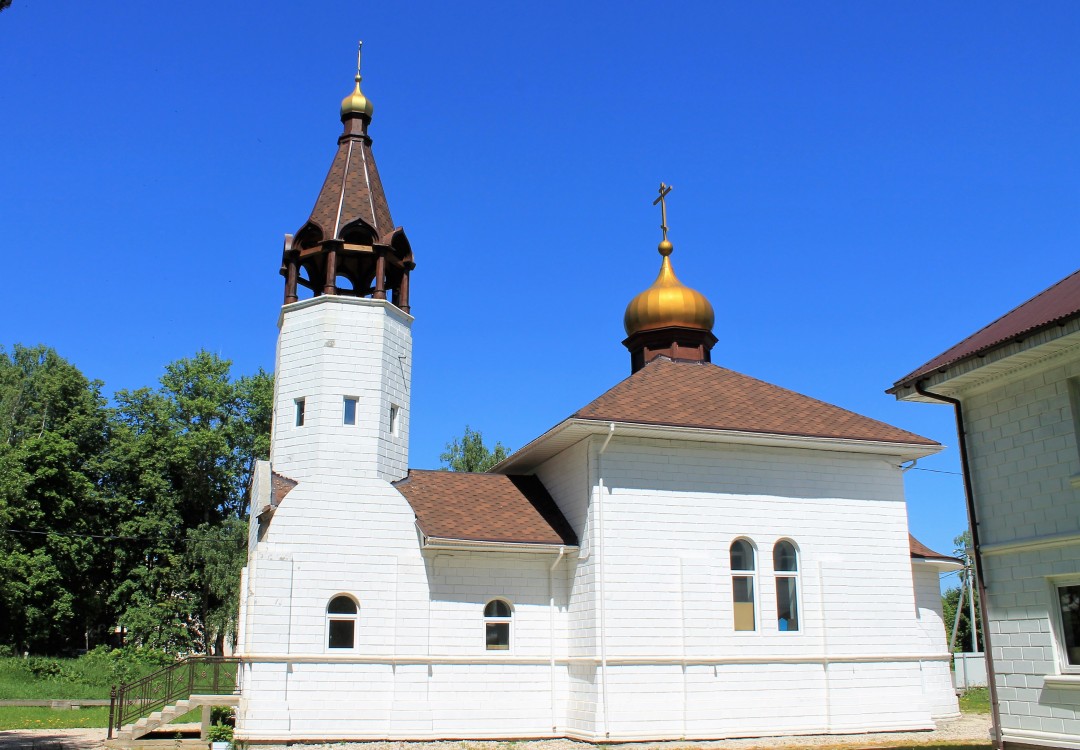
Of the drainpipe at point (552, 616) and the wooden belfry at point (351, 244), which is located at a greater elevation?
the wooden belfry at point (351, 244)

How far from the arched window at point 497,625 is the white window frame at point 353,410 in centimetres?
461

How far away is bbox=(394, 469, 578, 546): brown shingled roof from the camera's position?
18.5 m

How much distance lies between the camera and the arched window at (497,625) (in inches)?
726

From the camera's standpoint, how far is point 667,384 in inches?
816

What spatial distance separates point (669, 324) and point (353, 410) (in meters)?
8.69

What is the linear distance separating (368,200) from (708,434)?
9.31 metres

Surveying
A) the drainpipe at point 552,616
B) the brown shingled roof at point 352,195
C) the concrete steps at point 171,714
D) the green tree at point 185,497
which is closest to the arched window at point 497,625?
the drainpipe at point 552,616

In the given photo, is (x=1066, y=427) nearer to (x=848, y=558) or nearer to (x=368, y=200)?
(x=848, y=558)

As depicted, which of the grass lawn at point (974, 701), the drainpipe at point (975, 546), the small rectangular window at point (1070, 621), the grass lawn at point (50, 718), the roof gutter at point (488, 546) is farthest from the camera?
the grass lawn at point (974, 701)

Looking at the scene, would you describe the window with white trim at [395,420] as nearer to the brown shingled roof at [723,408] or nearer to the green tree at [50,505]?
the brown shingled roof at [723,408]

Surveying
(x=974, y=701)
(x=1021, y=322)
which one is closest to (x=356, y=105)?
(x=1021, y=322)

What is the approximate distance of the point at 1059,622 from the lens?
444 inches

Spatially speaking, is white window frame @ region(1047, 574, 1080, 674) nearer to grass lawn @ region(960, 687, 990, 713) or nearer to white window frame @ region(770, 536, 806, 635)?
white window frame @ region(770, 536, 806, 635)

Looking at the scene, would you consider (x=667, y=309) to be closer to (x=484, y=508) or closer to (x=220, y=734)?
(x=484, y=508)
